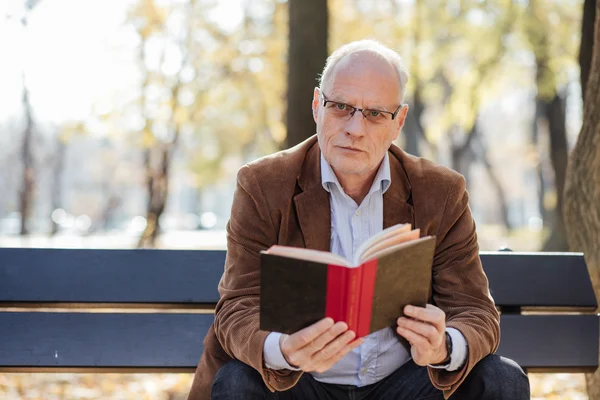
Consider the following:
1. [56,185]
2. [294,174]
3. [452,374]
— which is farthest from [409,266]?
[56,185]

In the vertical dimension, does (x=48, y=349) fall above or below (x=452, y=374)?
below

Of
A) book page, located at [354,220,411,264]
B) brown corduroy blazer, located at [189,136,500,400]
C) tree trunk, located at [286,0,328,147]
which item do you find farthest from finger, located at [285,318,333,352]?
tree trunk, located at [286,0,328,147]

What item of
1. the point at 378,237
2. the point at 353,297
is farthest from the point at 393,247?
the point at 353,297

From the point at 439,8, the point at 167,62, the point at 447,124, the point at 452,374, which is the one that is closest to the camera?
the point at 452,374

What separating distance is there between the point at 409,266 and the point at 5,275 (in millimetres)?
2159

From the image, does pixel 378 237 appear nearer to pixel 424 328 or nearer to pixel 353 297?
pixel 353 297

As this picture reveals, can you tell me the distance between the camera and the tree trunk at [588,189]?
453 centimetres

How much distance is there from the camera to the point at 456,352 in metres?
2.58

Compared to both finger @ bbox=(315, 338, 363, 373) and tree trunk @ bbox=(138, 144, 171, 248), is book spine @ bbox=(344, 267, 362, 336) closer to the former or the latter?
finger @ bbox=(315, 338, 363, 373)

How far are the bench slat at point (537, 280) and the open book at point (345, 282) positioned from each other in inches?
60.4

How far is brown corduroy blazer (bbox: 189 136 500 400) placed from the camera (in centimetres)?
277

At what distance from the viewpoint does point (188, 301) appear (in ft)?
11.7

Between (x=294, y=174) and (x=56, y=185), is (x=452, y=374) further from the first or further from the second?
(x=56, y=185)

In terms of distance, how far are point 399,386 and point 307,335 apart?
80 centimetres
